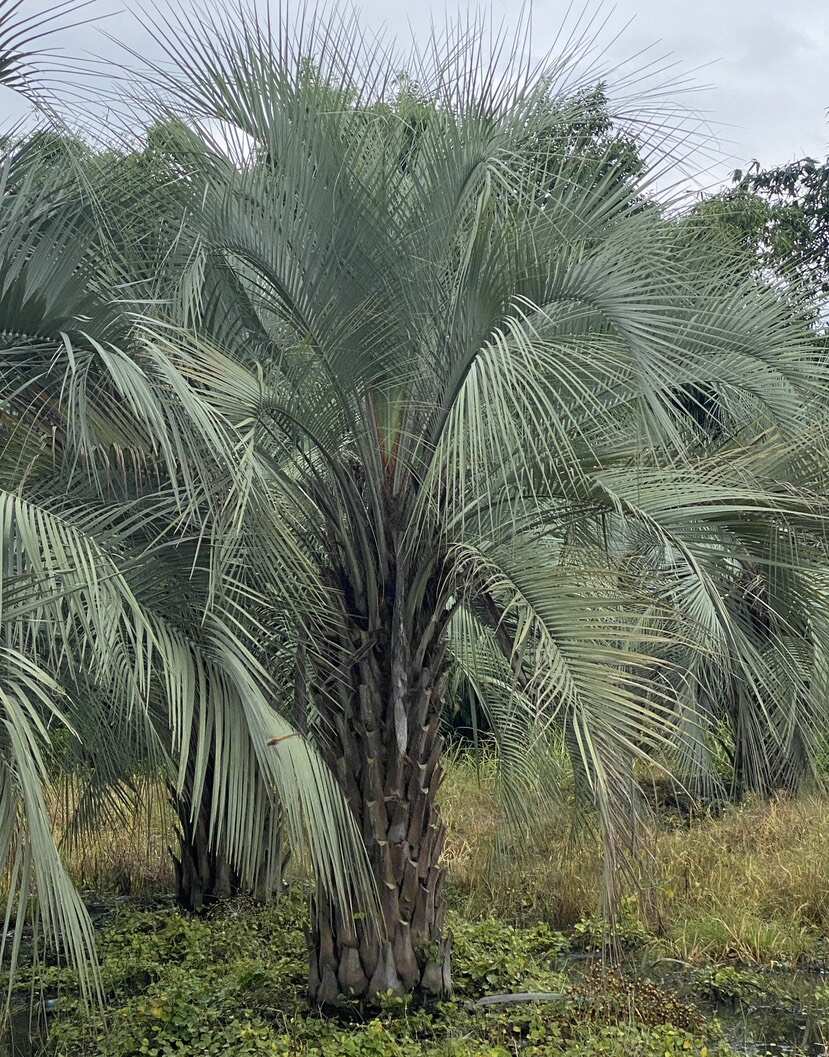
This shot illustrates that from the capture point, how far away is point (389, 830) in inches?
192

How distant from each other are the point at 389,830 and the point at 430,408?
175 cm

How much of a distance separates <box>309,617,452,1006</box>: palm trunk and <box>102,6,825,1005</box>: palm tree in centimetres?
1

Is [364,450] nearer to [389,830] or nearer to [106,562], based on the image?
[106,562]

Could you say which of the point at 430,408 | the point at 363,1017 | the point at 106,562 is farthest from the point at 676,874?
the point at 106,562

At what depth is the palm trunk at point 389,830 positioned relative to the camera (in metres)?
4.84

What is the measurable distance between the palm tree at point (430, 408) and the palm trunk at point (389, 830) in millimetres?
Answer: 11

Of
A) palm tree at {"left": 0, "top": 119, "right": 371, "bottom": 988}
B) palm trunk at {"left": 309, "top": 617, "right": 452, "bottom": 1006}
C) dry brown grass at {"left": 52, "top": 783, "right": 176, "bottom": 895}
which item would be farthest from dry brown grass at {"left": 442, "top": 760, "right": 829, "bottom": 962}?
palm tree at {"left": 0, "top": 119, "right": 371, "bottom": 988}

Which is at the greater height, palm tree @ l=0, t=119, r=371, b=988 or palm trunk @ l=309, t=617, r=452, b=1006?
palm tree @ l=0, t=119, r=371, b=988

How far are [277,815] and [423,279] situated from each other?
201 cm

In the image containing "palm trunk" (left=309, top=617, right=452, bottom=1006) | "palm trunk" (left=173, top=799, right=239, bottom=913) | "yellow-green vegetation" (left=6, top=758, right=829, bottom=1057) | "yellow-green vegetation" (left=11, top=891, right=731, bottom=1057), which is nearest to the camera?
"yellow-green vegetation" (left=11, top=891, right=731, bottom=1057)

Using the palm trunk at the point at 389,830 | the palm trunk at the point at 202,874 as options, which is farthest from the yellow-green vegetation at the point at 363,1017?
the palm trunk at the point at 202,874

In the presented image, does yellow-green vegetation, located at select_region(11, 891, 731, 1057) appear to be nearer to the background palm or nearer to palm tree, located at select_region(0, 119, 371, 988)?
the background palm

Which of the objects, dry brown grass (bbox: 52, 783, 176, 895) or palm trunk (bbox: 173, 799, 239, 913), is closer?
palm trunk (bbox: 173, 799, 239, 913)

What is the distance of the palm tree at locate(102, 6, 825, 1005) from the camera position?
13.1 feet
